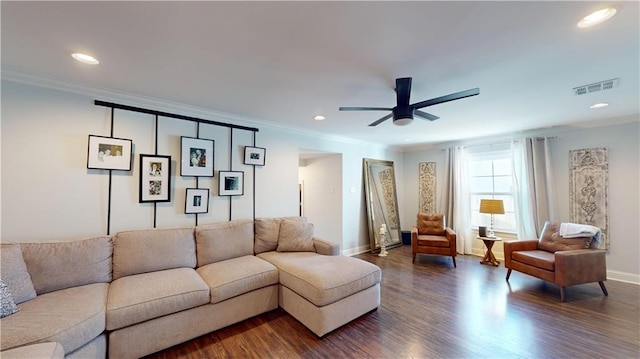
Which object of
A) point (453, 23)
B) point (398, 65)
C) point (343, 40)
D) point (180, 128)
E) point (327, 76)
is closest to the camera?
point (453, 23)

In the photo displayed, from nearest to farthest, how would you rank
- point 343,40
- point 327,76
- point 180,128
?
point 343,40
point 327,76
point 180,128

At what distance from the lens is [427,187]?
230 inches

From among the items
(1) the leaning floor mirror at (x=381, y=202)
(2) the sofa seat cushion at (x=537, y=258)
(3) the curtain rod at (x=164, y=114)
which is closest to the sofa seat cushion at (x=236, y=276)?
(3) the curtain rod at (x=164, y=114)

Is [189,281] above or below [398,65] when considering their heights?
below

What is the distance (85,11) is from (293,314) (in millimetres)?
2843

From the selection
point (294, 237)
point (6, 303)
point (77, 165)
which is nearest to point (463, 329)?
point (294, 237)

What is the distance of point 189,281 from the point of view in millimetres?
2242

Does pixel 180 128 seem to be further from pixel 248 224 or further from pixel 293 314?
pixel 293 314

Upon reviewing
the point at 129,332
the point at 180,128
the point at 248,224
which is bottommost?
the point at 129,332

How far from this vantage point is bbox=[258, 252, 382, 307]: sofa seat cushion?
225cm

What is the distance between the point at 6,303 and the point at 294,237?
7.92 ft

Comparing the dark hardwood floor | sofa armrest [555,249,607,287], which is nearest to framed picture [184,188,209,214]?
the dark hardwood floor

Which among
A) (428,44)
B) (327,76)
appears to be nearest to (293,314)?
(327,76)

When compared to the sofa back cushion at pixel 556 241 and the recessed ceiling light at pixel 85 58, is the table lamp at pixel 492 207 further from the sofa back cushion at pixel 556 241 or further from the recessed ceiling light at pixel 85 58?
the recessed ceiling light at pixel 85 58
